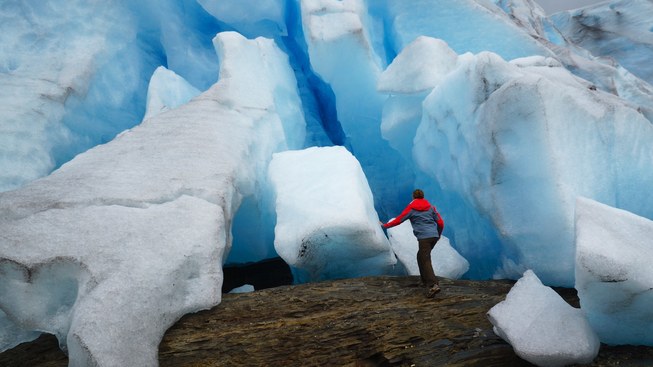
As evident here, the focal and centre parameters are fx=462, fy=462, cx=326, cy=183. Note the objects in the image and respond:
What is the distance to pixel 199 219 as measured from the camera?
300 cm

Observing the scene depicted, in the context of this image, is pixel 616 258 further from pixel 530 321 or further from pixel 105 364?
pixel 105 364

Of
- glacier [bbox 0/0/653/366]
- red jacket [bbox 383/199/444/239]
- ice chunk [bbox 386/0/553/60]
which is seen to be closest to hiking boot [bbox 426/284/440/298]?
red jacket [bbox 383/199/444/239]

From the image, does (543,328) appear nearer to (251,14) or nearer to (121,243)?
(121,243)

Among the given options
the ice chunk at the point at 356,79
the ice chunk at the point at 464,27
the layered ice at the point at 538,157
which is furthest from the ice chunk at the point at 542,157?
the ice chunk at the point at 464,27

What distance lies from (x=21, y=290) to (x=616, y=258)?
9.84ft

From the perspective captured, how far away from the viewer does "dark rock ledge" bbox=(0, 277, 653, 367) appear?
2.30 meters

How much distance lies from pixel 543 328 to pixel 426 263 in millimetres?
961

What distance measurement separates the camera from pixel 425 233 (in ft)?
10.5

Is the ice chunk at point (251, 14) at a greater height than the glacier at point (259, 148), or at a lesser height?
greater

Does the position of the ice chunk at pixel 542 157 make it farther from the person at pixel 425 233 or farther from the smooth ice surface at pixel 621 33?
the smooth ice surface at pixel 621 33

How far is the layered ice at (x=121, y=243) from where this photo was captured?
2.25 metres

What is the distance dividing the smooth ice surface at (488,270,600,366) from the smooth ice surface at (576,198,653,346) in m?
0.11

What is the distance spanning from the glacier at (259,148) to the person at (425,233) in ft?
1.16

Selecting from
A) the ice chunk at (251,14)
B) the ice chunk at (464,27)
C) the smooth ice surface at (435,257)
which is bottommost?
the smooth ice surface at (435,257)
